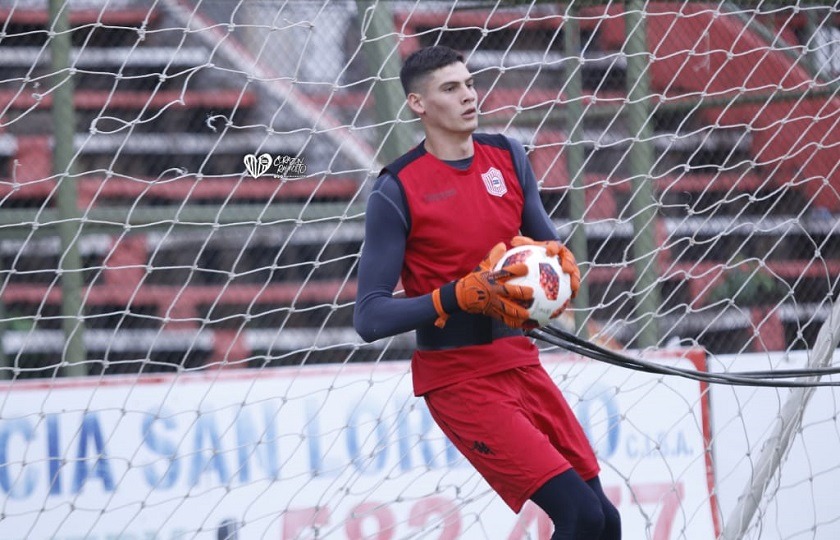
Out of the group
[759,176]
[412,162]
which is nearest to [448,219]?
[412,162]

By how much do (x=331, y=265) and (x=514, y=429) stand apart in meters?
2.71

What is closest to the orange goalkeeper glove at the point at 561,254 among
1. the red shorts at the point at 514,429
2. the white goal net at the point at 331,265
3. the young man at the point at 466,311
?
the young man at the point at 466,311

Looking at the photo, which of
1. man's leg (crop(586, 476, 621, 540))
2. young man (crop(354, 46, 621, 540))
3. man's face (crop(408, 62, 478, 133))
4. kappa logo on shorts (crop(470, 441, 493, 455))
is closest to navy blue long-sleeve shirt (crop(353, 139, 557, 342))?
young man (crop(354, 46, 621, 540))

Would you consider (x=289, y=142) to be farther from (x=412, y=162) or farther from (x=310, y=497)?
(x=412, y=162)

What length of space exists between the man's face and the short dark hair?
15 millimetres

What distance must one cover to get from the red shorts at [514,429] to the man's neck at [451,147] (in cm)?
60

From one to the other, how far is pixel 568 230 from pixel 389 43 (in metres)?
1.44

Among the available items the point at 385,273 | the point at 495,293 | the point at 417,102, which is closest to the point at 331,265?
the point at 417,102

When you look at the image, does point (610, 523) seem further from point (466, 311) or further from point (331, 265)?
point (331, 265)

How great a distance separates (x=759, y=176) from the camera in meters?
6.02

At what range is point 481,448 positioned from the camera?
2.99m

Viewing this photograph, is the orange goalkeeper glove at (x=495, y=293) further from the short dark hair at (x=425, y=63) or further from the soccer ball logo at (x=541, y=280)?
the short dark hair at (x=425, y=63)

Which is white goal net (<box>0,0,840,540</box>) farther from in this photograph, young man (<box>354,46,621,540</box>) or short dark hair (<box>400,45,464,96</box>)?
young man (<box>354,46,621,540</box>)

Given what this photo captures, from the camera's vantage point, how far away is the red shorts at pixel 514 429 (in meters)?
2.91
